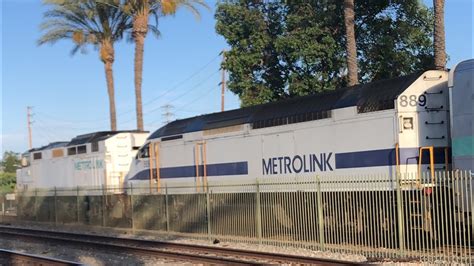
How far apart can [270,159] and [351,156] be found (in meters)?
3.22

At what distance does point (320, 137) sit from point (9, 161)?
256 ft

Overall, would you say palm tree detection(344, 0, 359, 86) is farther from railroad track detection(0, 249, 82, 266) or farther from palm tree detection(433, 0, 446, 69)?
railroad track detection(0, 249, 82, 266)

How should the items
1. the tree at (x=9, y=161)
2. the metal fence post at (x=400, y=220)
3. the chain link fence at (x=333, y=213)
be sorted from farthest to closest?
1. the tree at (x=9, y=161)
2. the metal fence post at (x=400, y=220)
3. the chain link fence at (x=333, y=213)

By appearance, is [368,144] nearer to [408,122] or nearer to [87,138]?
[408,122]

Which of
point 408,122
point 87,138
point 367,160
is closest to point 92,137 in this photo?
point 87,138

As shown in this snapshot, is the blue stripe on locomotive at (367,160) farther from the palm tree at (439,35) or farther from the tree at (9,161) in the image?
the tree at (9,161)

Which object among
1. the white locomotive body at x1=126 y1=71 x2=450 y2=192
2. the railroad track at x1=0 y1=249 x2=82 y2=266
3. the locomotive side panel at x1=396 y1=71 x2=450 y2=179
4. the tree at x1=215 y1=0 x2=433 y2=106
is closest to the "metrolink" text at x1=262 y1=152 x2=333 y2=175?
the white locomotive body at x1=126 y1=71 x2=450 y2=192

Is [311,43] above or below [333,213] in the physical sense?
above

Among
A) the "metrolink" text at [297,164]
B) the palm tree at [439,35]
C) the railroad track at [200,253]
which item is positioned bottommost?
the railroad track at [200,253]

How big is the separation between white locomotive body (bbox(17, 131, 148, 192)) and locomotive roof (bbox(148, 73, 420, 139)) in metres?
4.20

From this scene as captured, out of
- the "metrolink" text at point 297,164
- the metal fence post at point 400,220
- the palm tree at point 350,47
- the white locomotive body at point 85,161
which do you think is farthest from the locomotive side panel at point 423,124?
the white locomotive body at point 85,161

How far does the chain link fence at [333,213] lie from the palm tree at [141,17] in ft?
32.2

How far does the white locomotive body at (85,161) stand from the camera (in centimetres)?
2628

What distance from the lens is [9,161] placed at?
85.5 meters
